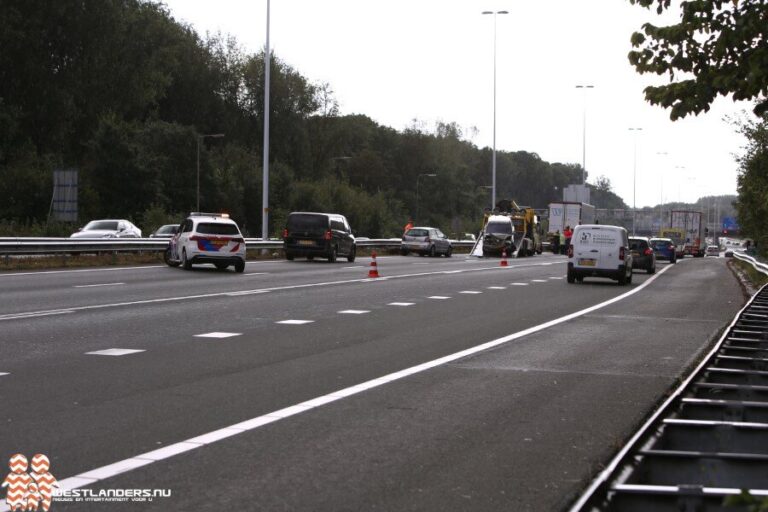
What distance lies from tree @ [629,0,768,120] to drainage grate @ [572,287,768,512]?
19.0ft

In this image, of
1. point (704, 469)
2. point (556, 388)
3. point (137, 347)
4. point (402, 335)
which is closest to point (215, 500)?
point (704, 469)

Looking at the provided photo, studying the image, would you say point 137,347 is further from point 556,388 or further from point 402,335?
point 556,388

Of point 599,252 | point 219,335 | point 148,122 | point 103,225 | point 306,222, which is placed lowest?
point 219,335

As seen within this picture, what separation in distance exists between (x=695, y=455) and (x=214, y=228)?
26006 mm

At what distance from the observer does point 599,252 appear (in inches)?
1238

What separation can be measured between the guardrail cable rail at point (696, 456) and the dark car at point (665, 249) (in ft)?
171

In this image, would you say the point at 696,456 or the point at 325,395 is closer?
the point at 696,456

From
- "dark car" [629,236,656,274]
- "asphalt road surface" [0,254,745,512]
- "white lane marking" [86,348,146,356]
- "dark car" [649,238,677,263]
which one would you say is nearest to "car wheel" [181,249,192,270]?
"asphalt road surface" [0,254,745,512]

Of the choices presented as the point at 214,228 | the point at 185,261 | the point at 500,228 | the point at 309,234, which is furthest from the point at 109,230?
the point at 500,228

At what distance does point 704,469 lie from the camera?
6.34 metres

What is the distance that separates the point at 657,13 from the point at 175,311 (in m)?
8.70

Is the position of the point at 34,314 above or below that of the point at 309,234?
below

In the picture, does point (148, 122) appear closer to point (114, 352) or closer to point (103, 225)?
point (103, 225)
